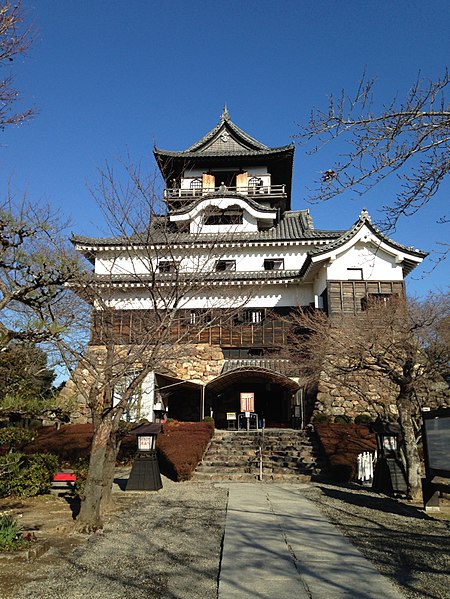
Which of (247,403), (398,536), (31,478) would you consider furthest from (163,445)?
(398,536)

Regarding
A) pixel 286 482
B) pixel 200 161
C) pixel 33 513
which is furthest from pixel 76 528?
pixel 200 161

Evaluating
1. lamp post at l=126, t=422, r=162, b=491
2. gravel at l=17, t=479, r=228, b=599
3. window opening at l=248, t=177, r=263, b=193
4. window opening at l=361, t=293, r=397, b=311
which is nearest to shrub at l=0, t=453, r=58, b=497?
lamp post at l=126, t=422, r=162, b=491

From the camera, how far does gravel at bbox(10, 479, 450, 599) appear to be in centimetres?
500

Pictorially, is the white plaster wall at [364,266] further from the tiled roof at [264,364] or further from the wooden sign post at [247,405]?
the wooden sign post at [247,405]

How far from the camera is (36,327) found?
5.40m

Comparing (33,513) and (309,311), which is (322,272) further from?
(33,513)

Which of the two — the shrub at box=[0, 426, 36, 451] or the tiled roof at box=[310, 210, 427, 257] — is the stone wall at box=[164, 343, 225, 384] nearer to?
the tiled roof at box=[310, 210, 427, 257]

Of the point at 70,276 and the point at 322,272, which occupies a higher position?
the point at 322,272

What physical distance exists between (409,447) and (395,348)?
2838 millimetres

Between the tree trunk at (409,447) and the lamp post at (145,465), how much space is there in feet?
20.4

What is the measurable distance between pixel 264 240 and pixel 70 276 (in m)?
20.1

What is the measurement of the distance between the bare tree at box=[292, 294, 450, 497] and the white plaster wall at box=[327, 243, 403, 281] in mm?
2231

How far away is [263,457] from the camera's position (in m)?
16.3

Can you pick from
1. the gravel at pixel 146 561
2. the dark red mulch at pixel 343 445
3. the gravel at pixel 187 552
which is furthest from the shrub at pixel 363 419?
the gravel at pixel 146 561
